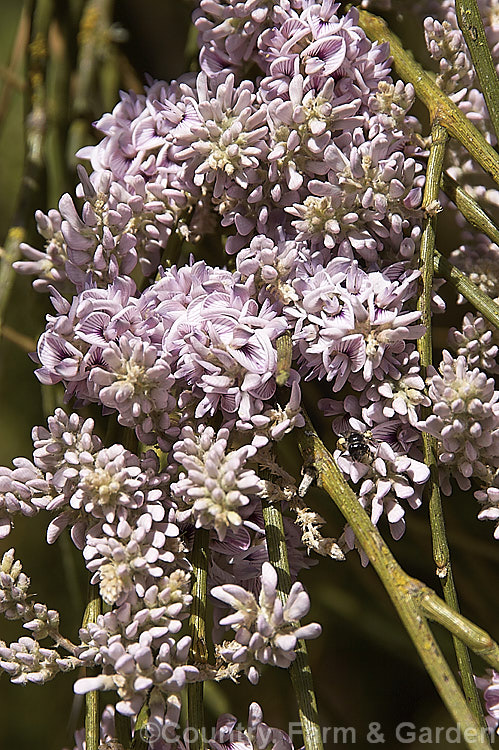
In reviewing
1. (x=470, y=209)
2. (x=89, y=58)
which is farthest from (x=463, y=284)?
(x=89, y=58)

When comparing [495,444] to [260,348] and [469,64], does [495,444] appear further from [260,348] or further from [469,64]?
[469,64]

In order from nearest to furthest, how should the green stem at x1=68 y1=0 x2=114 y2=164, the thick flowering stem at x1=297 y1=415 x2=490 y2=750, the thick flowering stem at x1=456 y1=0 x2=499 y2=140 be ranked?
the thick flowering stem at x1=297 y1=415 x2=490 y2=750 < the thick flowering stem at x1=456 y1=0 x2=499 y2=140 < the green stem at x1=68 y1=0 x2=114 y2=164

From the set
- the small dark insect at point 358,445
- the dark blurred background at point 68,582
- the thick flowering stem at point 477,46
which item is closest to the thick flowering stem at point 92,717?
the small dark insect at point 358,445

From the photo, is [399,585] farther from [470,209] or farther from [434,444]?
[470,209]

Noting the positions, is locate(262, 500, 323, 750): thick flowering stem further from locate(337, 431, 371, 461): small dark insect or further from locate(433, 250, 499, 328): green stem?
locate(433, 250, 499, 328): green stem

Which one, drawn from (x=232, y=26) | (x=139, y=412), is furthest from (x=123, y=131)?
(x=139, y=412)

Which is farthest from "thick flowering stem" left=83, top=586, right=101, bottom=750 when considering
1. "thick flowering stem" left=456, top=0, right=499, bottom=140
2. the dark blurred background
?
"thick flowering stem" left=456, top=0, right=499, bottom=140
